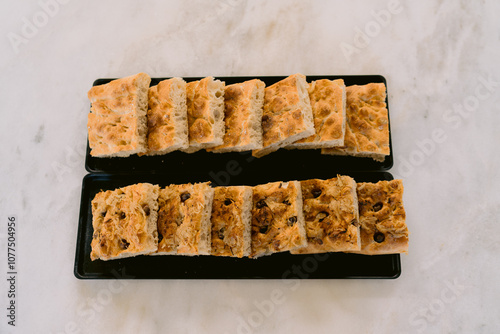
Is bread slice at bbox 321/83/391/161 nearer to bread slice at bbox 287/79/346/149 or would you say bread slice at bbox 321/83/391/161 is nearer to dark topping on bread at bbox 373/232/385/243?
bread slice at bbox 287/79/346/149

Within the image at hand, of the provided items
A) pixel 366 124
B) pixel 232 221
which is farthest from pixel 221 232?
pixel 366 124

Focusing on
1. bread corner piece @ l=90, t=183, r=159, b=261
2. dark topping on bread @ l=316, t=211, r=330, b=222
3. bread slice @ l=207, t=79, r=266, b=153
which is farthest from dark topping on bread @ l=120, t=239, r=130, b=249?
dark topping on bread @ l=316, t=211, r=330, b=222

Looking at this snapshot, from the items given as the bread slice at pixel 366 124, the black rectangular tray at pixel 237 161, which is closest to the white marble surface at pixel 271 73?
the black rectangular tray at pixel 237 161

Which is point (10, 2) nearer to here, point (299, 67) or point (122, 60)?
point (122, 60)

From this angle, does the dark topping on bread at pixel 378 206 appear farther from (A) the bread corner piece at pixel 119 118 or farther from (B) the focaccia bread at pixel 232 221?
(A) the bread corner piece at pixel 119 118

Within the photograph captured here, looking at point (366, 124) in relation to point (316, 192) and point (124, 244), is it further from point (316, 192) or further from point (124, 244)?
point (124, 244)
